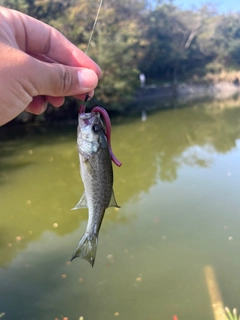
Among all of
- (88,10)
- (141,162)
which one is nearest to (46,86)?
(141,162)

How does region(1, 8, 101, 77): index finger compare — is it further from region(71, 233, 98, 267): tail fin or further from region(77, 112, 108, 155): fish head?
region(71, 233, 98, 267): tail fin

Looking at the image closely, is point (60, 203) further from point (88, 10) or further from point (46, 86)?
point (88, 10)

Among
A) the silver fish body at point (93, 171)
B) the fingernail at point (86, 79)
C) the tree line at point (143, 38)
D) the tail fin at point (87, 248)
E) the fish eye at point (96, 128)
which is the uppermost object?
the fingernail at point (86, 79)

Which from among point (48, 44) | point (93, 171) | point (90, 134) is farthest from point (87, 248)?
point (48, 44)

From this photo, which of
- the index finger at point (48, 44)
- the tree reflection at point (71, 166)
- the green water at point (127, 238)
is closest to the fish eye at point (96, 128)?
the index finger at point (48, 44)

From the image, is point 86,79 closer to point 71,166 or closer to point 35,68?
point 35,68

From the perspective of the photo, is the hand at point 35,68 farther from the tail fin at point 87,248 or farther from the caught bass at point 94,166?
the tail fin at point 87,248
